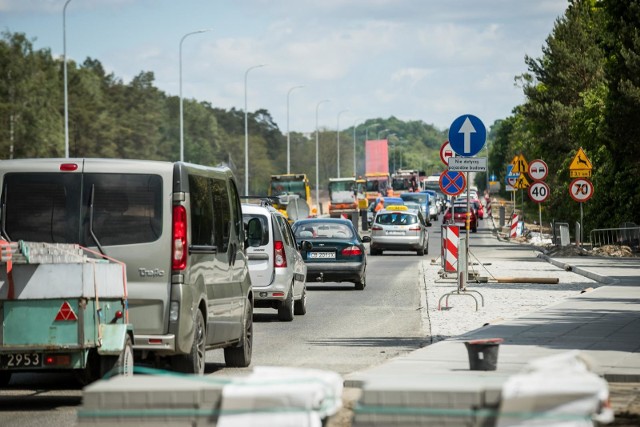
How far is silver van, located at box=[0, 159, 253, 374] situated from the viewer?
12.6 m

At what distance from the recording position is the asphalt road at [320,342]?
12344 millimetres

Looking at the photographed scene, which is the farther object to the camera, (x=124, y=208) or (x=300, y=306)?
(x=300, y=306)

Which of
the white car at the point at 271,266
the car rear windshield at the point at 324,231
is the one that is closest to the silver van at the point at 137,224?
the white car at the point at 271,266

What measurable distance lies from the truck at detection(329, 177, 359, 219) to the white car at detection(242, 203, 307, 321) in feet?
236

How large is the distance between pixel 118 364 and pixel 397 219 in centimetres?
4110

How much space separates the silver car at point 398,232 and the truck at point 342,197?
42.1 meters

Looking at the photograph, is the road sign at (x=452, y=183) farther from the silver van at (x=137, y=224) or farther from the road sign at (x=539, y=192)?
the silver van at (x=137, y=224)

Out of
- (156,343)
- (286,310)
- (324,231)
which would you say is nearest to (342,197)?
(324,231)

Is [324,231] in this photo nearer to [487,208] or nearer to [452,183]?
[452,183]

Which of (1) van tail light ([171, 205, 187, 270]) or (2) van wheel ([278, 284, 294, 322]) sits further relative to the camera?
(2) van wheel ([278, 284, 294, 322])

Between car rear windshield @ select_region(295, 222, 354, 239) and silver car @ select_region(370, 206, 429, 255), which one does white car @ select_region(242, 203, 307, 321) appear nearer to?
car rear windshield @ select_region(295, 222, 354, 239)

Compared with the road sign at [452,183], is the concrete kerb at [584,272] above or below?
below

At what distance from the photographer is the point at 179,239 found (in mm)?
12781

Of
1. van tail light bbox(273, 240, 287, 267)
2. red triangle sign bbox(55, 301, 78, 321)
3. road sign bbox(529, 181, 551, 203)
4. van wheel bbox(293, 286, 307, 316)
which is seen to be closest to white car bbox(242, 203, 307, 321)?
van tail light bbox(273, 240, 287, 267)
